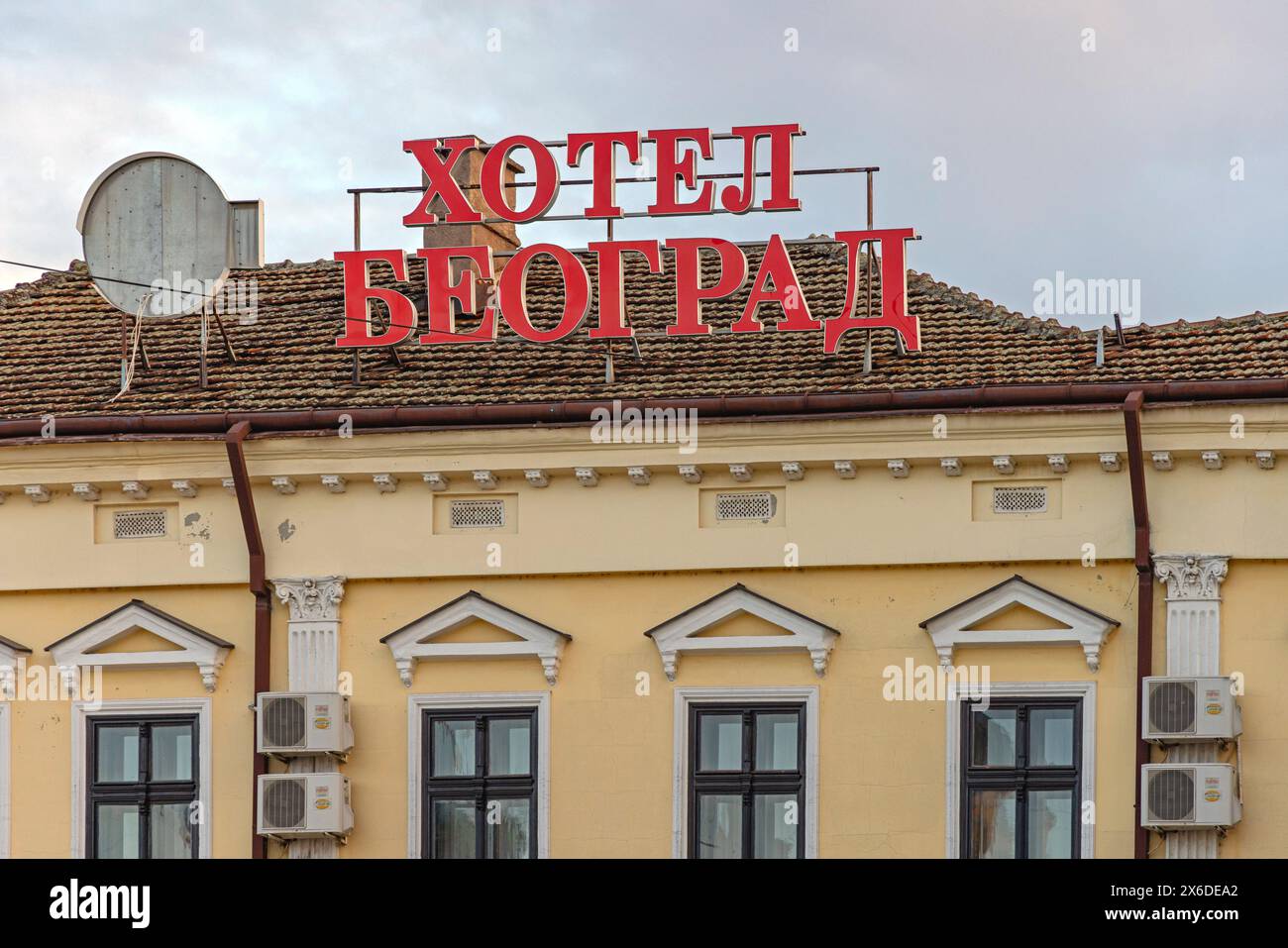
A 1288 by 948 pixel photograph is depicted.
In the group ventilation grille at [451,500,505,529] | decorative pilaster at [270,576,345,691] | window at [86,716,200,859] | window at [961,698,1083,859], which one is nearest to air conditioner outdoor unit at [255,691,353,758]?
decorative pilaster at [270,576,345,691]

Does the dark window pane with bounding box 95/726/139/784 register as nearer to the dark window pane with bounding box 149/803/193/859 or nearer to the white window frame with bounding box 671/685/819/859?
the dark window pane with bounding box 149/803/193/859

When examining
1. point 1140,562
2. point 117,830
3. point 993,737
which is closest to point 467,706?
point 117,830

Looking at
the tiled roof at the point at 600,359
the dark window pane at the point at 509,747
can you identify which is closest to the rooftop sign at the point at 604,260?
the tiled roof at the point at 600,359

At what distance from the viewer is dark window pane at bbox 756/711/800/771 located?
20406mm

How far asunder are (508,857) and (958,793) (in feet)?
10.8

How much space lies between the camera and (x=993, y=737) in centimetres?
2012

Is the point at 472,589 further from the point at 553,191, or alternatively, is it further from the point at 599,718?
the point at 553,191

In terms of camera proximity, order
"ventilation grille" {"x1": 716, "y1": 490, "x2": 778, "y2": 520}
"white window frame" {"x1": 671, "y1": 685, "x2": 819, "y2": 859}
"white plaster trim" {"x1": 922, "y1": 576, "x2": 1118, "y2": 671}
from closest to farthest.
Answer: "white plaster trim" {"x1": 922, "y1": 576, "x2": 1118, "y2": 671}, "white window frame" {"x1": 671, "y1": 685, "x2": 819, "y2": 859}, "ventilation grille" {"x1": 716, "y1": 490, "x2": 778, "y2": 520}

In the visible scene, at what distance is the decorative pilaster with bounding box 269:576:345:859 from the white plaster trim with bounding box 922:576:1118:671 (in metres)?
4.38

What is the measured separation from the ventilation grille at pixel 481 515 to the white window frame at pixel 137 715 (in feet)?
7.61

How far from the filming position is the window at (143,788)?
2094 cm

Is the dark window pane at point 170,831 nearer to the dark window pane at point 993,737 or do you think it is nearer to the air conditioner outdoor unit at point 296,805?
the air conditioner outdoor unit at point 296,805

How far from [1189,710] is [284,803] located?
254 inches

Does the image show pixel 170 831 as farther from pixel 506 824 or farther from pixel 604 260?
pixel 604 260
